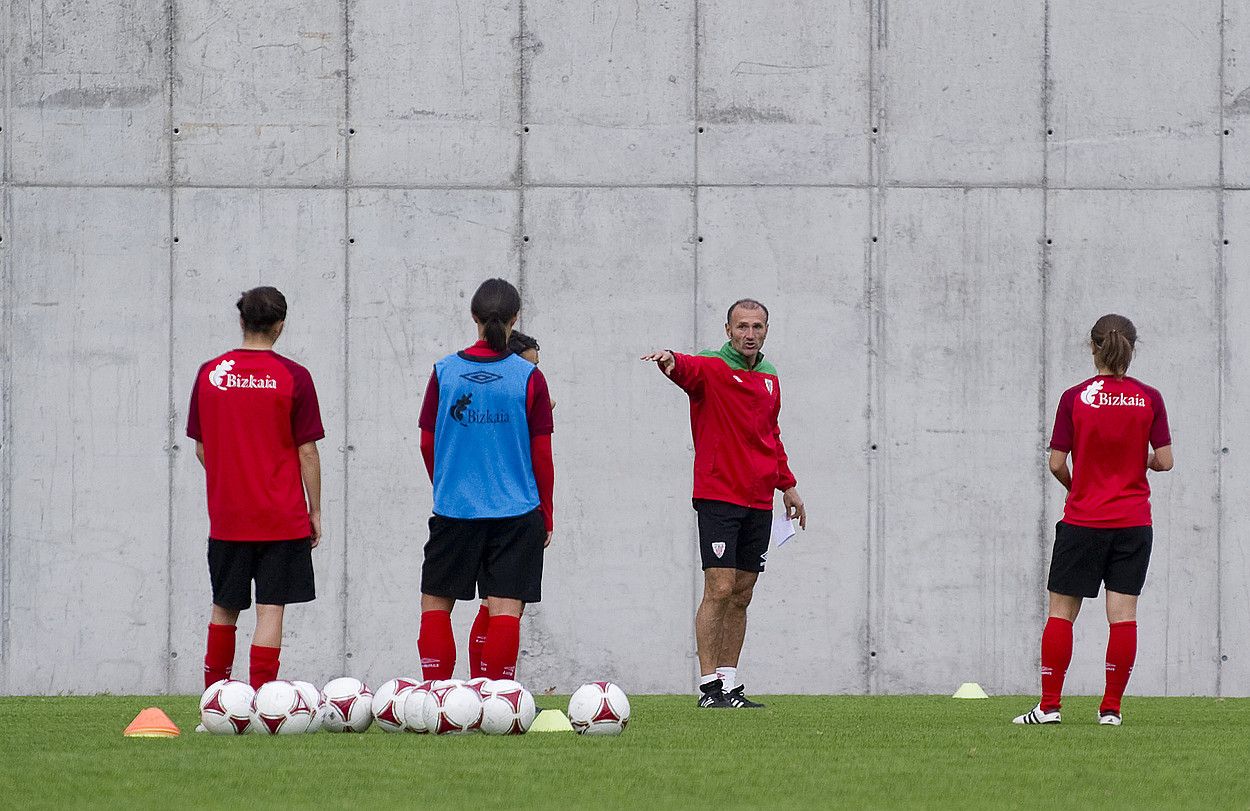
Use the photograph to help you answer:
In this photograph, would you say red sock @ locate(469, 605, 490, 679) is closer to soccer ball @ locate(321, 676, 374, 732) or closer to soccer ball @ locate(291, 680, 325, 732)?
soccer ball @ locate(321, 676, 374, 732)

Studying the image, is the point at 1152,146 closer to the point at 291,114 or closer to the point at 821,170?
the point at 821,170

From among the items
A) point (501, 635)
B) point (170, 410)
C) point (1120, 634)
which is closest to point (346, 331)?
point (170, 410)

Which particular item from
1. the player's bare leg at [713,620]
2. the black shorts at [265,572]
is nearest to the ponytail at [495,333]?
the black shorts at [265,572]

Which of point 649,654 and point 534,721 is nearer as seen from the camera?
point 534,721

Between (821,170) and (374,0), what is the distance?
2673 millimetres

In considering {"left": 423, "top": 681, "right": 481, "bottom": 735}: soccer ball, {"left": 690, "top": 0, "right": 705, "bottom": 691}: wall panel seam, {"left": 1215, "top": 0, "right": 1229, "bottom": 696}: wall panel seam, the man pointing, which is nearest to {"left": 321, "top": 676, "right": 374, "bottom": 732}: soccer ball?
{"left": 423, "top": 681, "right": 481, "bottom": 735}: soccer ball

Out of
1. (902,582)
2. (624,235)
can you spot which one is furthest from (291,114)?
(902,582)

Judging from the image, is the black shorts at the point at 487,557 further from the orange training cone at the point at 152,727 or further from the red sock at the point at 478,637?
the orange training cone at the point at 152,727

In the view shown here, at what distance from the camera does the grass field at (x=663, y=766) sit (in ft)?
15.2

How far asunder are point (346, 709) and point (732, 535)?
93.2 inches

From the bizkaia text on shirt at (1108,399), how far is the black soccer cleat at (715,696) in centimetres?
221

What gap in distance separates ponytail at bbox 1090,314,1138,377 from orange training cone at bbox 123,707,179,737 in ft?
12.0

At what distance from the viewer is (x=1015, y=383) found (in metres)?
10.1

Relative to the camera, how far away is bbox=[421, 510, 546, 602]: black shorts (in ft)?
21.5
